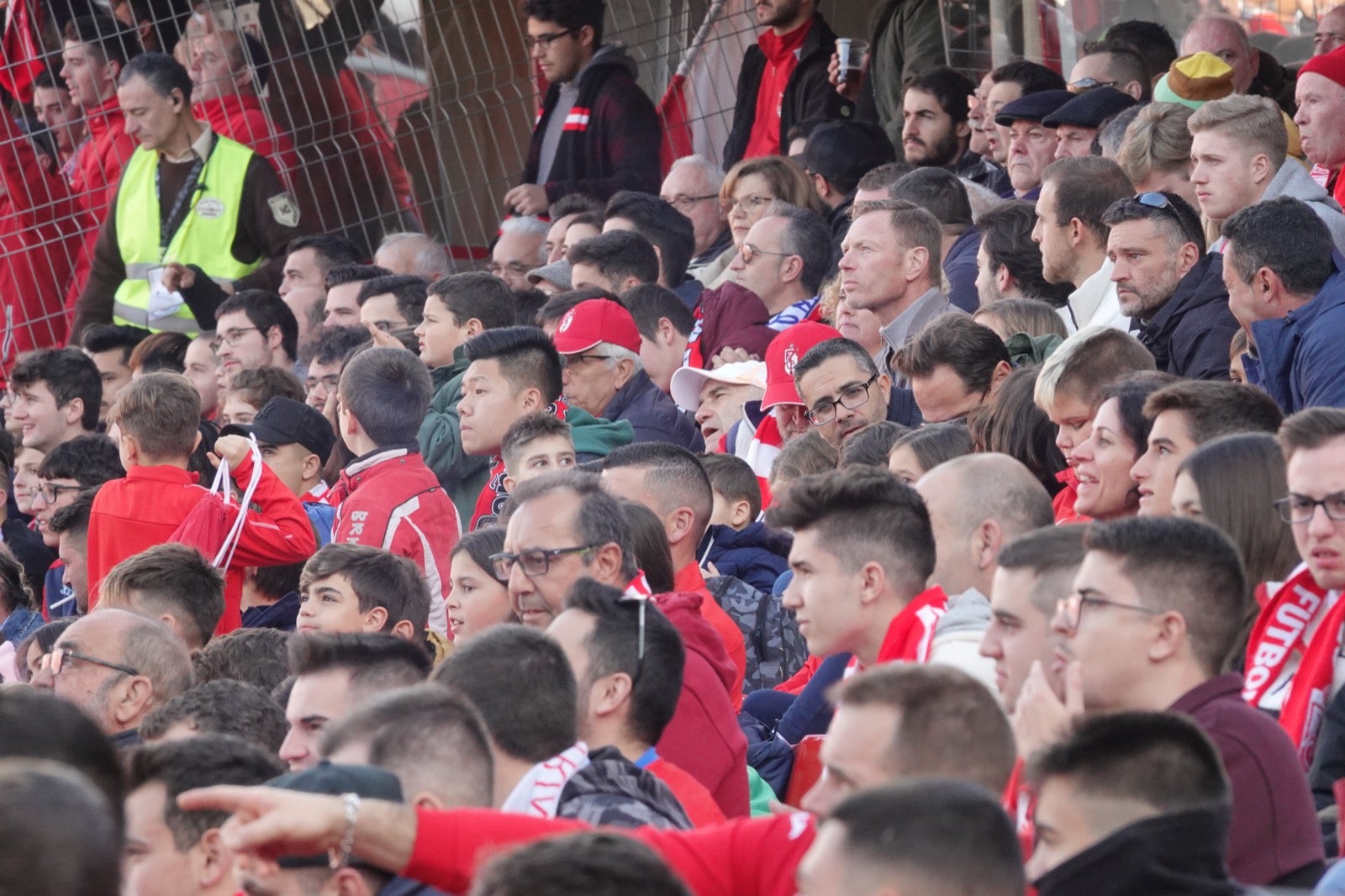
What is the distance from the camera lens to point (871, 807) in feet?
8.39

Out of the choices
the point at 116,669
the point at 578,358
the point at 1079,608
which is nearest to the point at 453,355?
the point at 578,358

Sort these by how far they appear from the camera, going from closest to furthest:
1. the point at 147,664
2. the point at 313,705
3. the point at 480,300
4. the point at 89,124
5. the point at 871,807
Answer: the point at 871,807 < the point at 313,705 < the point at 147,664 < the point at 480,300 < the point at 89,124

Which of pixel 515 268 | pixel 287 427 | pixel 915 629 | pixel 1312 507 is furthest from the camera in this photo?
pixel 515 268

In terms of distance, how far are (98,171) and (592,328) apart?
4.65 metres

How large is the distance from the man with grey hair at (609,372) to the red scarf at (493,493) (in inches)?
14.5

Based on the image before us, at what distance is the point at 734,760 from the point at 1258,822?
1424 mm

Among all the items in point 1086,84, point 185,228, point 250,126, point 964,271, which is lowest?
point 964,271

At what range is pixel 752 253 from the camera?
8422 millimetres

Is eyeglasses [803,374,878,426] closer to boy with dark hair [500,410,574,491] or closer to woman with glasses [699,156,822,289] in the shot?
boy with dark hair [500,410,574,491]

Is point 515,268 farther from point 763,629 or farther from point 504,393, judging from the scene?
point 763,629

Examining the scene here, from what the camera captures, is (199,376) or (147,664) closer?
(147,664)

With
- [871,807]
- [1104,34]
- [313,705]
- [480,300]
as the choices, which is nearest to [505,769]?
[313,705]

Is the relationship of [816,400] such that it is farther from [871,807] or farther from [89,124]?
[89,124]

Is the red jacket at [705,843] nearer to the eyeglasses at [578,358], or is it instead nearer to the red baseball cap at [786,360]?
the red baseball cap at [786,360]
